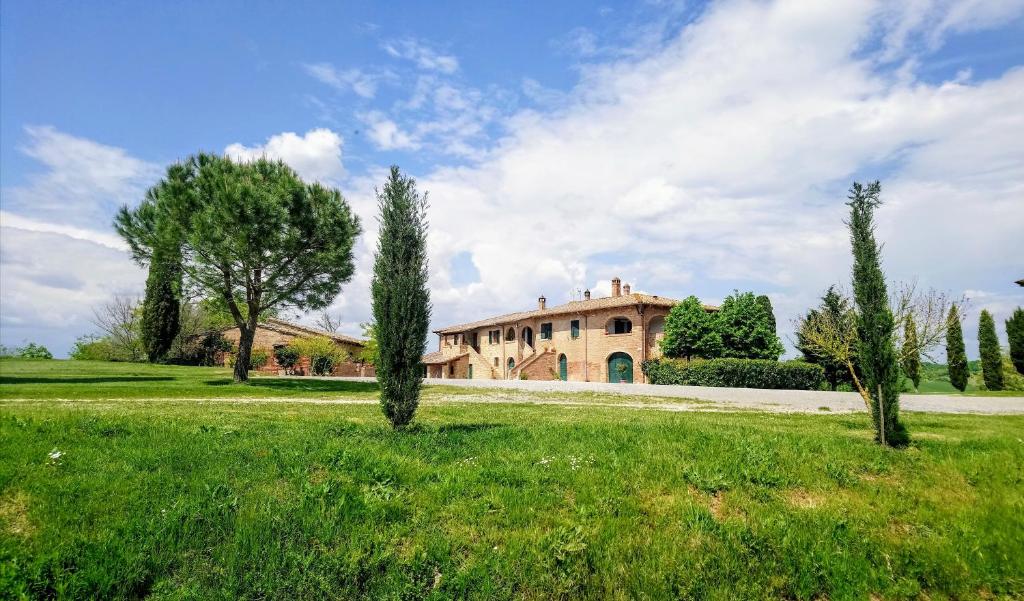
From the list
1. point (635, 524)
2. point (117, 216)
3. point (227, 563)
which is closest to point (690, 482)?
point (635, 524)

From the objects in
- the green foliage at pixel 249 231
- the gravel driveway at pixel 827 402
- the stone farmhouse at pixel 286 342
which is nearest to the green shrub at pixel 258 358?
the stone farmhouse at pixel 286 342

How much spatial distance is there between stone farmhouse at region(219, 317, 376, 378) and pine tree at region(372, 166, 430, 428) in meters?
40.2

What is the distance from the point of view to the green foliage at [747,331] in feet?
113

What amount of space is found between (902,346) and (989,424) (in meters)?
4.06

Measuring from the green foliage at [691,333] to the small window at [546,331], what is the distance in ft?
45.0

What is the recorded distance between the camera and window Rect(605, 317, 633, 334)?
1655 inches

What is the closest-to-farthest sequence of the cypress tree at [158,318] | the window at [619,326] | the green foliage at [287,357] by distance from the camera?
the window at [619,326]
the cypress tree at [158,318]
the green foliage at [287,357]

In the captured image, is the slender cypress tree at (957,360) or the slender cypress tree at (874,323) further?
the slender cypress tree at (957,360)

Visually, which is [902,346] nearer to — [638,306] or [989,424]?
[989,424]

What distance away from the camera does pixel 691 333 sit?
35562mm

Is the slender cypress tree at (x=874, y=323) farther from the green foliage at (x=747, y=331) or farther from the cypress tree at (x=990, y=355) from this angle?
the cypress tree at (x=990, y=355)

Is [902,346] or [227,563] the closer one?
[227,563]

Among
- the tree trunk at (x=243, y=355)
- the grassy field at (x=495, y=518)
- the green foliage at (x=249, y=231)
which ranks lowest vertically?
the grassy field at (x=495, y=518)

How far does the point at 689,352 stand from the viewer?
1431 inches
